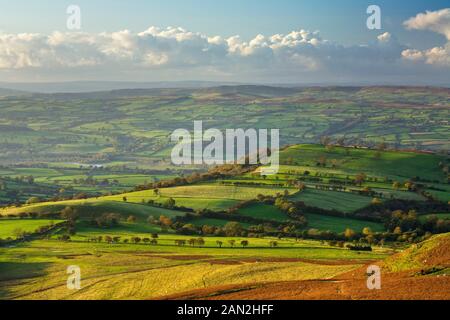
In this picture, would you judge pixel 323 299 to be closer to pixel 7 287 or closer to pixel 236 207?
pixel 7 287

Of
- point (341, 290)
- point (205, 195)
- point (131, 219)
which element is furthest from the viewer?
point (205, 195)

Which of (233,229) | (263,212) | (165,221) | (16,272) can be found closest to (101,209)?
(165,221)

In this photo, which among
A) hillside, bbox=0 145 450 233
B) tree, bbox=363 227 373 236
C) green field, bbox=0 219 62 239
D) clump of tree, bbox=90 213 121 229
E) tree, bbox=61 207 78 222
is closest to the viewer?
green field, bbox=0 219 62 239

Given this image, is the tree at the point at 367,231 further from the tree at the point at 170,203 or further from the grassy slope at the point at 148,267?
the tree at the point at 170,203

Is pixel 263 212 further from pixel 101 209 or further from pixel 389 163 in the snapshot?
pixel 389 163

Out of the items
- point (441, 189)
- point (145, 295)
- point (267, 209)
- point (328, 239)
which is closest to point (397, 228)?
point (328, 239)

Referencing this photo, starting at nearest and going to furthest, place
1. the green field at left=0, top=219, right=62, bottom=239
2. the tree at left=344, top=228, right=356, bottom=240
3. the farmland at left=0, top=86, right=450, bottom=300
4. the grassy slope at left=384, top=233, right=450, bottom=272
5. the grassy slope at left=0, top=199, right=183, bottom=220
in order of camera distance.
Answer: the grassy slope at left=384, top=233, right=450, bottom=272
the farmland at left=0, top=86, right=450, bottom=300
the green field at left=0, top=219, right=62, bottom=239
the tree at left=344, top=228, right=356, bottom=240
the grassy slope at left=0, top=199, right=183, bottom=220

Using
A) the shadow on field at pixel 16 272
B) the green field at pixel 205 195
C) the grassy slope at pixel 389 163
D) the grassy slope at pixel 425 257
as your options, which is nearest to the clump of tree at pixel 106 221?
the green field at pixel 205 195

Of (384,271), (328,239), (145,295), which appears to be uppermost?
(384,271)

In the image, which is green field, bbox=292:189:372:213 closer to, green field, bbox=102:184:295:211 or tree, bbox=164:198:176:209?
green field, bbox=102:184:295:211

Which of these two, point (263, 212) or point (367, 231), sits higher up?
point (263, 212)

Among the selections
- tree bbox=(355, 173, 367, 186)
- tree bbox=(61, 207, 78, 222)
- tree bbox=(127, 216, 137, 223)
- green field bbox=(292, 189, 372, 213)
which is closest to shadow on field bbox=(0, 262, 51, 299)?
tree bbox=(61, 207, 78, 222)
